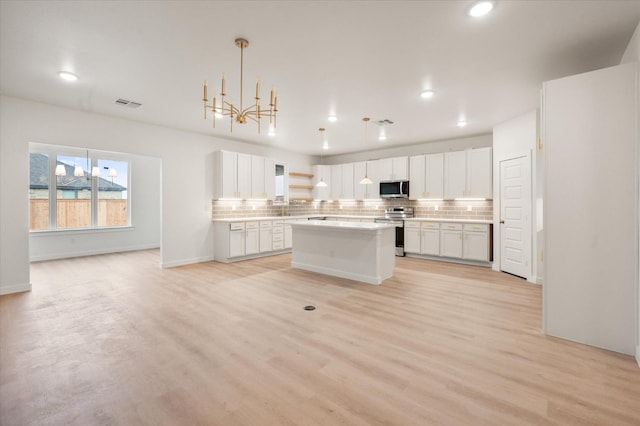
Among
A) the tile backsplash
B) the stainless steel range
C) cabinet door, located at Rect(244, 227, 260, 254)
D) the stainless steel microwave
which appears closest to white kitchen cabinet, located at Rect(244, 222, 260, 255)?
cabinet door, located at Rect(244, 227, 260, 254)

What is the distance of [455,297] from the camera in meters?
4.04

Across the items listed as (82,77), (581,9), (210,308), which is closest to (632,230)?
(581,9)

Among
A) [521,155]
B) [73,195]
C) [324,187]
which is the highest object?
[521,155]

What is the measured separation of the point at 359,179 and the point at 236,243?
3920mm

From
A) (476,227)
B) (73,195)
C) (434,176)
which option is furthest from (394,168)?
(73,195)

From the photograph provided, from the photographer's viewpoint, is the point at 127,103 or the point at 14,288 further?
the point at 127,103

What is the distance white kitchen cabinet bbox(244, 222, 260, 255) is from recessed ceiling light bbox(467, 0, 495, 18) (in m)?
5.55

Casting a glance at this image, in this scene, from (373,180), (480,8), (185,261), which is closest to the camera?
(480,8)

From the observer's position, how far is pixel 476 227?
20.0ft

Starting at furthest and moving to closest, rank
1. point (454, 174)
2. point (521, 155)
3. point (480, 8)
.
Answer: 1. point (454, 174)
2. point (521, 155)
3. point (480, 8)

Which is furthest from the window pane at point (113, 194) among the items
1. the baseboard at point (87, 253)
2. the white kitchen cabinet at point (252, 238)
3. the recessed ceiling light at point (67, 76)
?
the recessed ceiling light at point (67, 76)

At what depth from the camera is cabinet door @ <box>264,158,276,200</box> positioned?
7605 millimetres

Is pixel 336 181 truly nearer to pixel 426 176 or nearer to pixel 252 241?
pixel 426 176

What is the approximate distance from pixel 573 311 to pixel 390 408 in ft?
7.10
